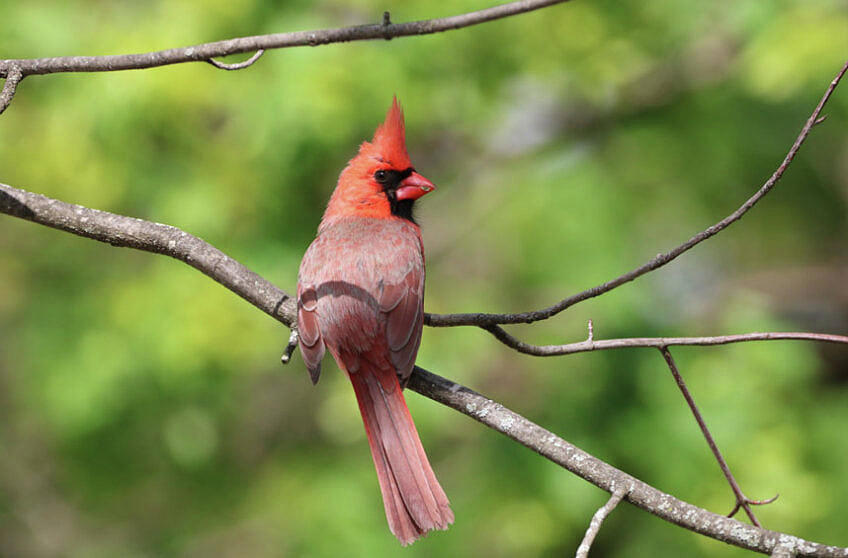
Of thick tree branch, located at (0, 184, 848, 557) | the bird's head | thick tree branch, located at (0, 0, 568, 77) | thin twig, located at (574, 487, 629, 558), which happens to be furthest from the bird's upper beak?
thin twig, located at (574, 487, 629, 558)

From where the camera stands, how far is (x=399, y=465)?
90.1 inches

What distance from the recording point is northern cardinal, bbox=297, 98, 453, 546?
88.7 inches

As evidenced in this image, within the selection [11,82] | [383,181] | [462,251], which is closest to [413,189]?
[383,181]

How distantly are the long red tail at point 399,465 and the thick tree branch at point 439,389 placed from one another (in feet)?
0.32

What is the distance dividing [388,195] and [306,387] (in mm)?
Result: 3395

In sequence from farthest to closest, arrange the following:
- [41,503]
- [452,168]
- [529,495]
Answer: [41,503] → [452,168] → [529,495]

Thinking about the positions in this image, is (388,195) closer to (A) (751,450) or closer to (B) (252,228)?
(B) (252,228)

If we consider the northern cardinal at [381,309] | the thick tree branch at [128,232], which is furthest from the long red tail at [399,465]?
the thick tree branch at [128,232]

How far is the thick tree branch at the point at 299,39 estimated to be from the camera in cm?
159

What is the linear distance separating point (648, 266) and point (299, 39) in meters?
0.74

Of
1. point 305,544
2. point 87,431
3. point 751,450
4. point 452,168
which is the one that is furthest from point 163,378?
point 751,450

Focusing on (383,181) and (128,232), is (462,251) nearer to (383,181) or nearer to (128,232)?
(383,181)

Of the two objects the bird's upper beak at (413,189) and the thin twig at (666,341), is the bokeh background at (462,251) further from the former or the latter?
the thin twig at (666,341)

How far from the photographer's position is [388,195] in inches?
128
